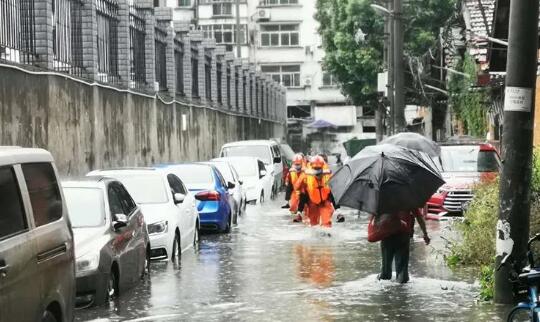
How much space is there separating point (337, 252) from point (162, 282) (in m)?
4.38

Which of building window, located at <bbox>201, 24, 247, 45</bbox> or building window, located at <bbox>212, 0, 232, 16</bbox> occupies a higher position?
building window, located at <bbox>212, 0, 232, 16</bbox>

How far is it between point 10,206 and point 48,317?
3.34 feet

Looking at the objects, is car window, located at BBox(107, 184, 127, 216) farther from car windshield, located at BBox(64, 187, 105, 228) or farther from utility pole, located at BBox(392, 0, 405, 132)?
utility pole, located at BBox(392, 0, 405, 132)

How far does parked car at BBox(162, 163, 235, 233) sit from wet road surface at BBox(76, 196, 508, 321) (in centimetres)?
177

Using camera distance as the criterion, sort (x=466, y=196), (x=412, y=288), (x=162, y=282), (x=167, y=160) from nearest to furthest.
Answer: (x=412, y=288) < (x=162, y=282) < (x=466, y=196) < (x=167, y=160)

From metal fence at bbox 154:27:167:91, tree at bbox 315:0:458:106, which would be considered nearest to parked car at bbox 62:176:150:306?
metal fence at bbox 154:27:167:91

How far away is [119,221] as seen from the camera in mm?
11469

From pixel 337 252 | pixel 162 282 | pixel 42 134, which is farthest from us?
pixel 42 134

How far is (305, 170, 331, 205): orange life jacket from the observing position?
20922 mm

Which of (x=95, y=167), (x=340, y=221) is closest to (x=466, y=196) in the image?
(x=340, y=221)

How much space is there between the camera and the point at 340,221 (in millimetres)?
22750

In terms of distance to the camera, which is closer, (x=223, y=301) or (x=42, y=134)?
(x=223, y=301)

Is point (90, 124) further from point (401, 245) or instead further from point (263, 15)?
point (263, 15)

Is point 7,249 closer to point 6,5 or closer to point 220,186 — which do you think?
point 6,5
